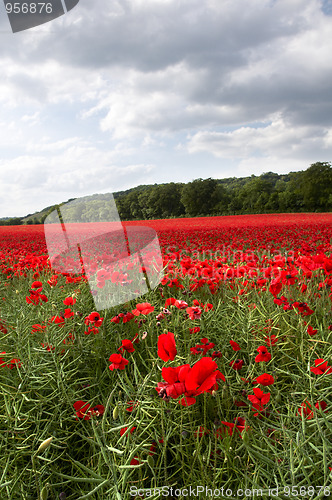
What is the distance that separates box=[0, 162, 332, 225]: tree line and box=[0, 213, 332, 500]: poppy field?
47096 mm

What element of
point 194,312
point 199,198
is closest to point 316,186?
point 199,198

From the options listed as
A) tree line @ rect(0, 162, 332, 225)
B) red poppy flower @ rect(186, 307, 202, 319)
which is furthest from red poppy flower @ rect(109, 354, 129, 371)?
tree line @ rect(0, 162, 332, 225)

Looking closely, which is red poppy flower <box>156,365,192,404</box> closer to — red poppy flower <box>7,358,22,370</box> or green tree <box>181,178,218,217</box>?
red poppy flower <box>7,358,22,370</box>

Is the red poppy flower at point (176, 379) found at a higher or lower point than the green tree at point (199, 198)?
lower

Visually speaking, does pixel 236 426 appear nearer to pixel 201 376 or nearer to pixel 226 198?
pixel 201 376

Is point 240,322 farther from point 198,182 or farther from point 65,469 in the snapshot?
point 198,182

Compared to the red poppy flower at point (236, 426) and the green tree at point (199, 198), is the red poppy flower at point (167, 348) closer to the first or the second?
the red poppy flower at point (236, 426)

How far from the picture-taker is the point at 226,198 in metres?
59.8

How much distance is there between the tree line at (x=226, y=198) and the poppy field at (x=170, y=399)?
47.1 meters

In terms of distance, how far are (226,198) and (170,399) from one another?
198 ft

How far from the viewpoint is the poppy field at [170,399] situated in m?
1.14

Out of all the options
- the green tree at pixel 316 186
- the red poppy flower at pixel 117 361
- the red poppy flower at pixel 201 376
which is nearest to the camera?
the red poppy flower at pixel 201 376

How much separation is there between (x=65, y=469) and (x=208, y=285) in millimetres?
2030

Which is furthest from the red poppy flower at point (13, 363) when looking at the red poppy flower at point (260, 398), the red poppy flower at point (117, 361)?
the red poppy flower at point (260, 398)
